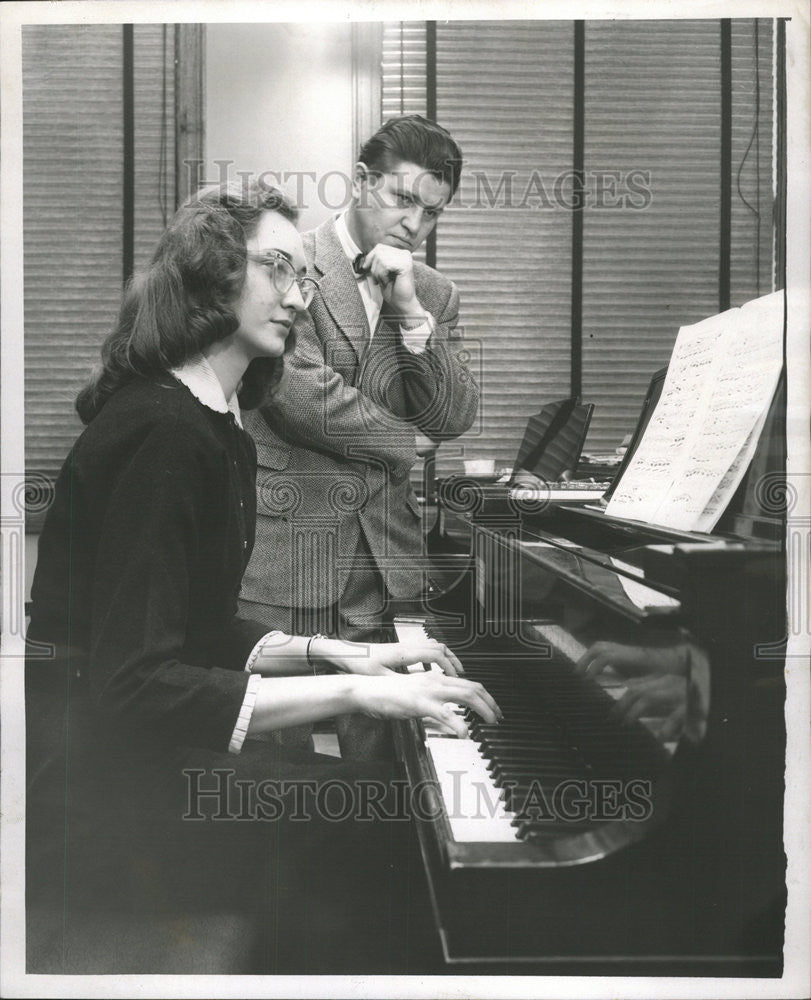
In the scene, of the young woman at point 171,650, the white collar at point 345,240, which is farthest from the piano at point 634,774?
the white collar at point 345,240

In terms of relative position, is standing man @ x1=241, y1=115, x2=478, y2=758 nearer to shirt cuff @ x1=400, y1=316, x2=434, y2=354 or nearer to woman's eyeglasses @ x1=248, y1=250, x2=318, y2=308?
shirt cuff @ x1=400, y1=316, x2=434, y2=354

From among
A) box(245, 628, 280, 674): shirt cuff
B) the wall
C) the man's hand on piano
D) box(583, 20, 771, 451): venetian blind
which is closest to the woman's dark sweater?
box(245, 628, 280, 674): shirt cuff

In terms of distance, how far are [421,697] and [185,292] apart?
2.30 feet

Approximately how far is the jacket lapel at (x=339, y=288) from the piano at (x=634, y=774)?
719 millimetres

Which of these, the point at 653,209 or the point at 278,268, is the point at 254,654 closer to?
the point at 278,268

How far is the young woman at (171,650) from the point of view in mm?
1081

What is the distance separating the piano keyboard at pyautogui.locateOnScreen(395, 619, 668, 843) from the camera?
90cm

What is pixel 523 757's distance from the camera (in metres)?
1.07

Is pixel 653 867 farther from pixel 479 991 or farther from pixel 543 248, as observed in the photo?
pixel 543 248

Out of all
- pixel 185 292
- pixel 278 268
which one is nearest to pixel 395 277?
pixel 278 268

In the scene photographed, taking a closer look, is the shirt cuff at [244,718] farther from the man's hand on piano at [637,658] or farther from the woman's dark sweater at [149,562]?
the man's hand on piano at [637,658]

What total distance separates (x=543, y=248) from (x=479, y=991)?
1.58 meters

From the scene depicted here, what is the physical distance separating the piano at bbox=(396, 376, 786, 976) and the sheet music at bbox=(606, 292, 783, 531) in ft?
0.13

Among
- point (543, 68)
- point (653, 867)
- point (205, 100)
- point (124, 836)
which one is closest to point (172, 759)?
point (124, 836)
